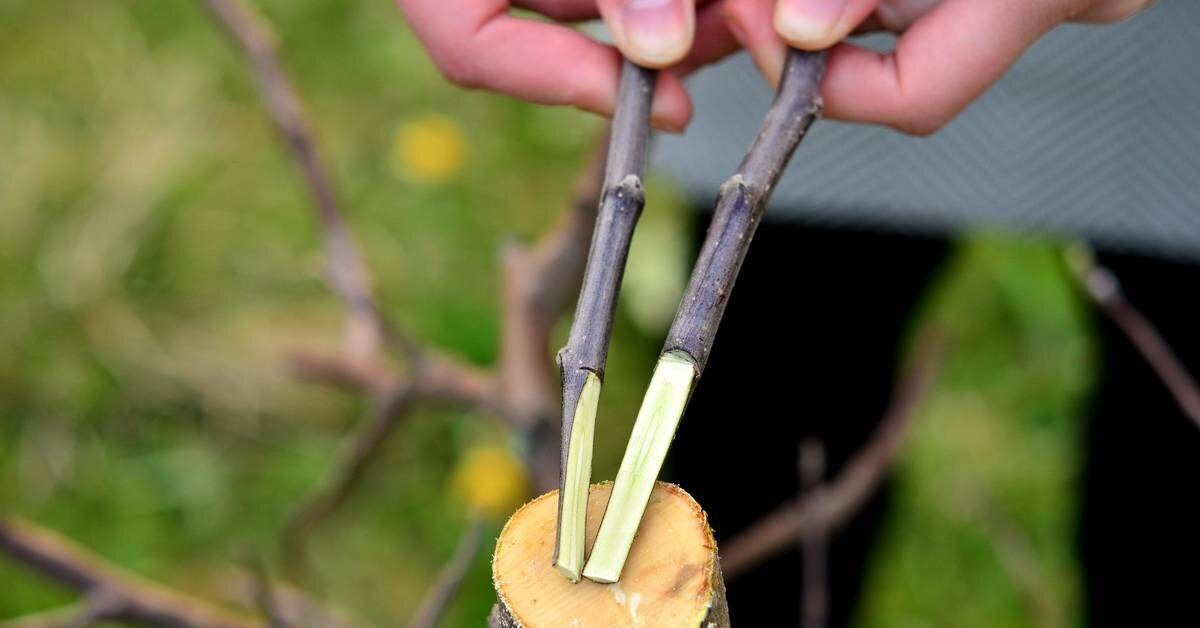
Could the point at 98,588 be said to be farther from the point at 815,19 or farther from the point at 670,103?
the point at 815,19

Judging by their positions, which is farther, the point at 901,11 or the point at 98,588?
the point at 98,588

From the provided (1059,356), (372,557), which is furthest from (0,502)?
(1059,356)

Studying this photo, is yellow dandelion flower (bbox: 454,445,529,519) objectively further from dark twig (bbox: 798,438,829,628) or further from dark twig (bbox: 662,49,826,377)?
dark twig (bbox: 662,49,826,377)

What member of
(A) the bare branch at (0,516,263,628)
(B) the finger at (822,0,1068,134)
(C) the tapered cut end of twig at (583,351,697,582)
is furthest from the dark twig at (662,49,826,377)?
(A) the bare branch at (0,516,263,628)

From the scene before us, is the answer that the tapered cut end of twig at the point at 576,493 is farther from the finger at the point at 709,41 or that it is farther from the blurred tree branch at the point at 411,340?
the blurred tree branch at the point at 411,340

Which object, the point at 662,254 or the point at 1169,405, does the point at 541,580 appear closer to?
A: the point at 1169,405

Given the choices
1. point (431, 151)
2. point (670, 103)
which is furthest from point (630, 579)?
point (431, 151)
